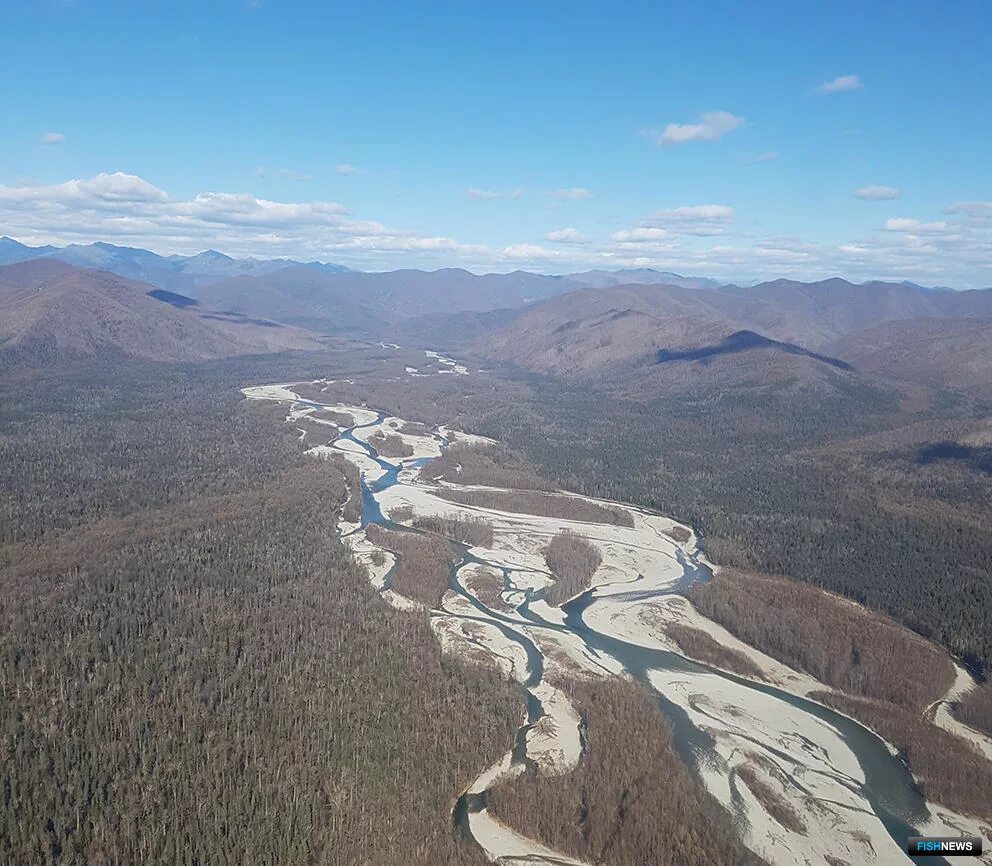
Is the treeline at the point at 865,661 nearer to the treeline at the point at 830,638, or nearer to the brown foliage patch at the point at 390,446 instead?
the treeline at the point at 830,638

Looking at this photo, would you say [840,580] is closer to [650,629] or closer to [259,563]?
[650,629]

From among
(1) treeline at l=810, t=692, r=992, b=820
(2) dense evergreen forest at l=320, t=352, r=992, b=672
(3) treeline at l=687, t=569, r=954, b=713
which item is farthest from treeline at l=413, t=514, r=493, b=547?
(1) treeline at l=810, t=692, r=992, b=820

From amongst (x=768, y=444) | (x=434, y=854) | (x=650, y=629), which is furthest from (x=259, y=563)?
(x=768, y=444)

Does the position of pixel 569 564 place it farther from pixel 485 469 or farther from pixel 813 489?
pixel 813 489

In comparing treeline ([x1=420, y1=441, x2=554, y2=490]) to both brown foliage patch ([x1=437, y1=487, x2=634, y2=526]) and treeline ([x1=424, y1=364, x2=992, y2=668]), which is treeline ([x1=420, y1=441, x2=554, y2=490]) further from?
brown foliage patch ([x1=437, y1=487, x2=634, y2=526])

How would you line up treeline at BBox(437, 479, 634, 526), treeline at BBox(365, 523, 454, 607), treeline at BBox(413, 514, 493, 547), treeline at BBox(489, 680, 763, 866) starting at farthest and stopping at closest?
treeline at BBox(437, 479, 634, 526) → treeline at BBox(413, 514, 493, 547) → treeline at BBox(365, 523, 454, 607) → treeline at BBox(489, 680, 763, 866)

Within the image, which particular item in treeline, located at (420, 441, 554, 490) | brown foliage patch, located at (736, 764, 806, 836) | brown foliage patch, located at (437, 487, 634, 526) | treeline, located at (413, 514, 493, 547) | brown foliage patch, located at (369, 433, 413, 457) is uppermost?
brown foliage patch, located at (736, 764, 806, 836)
